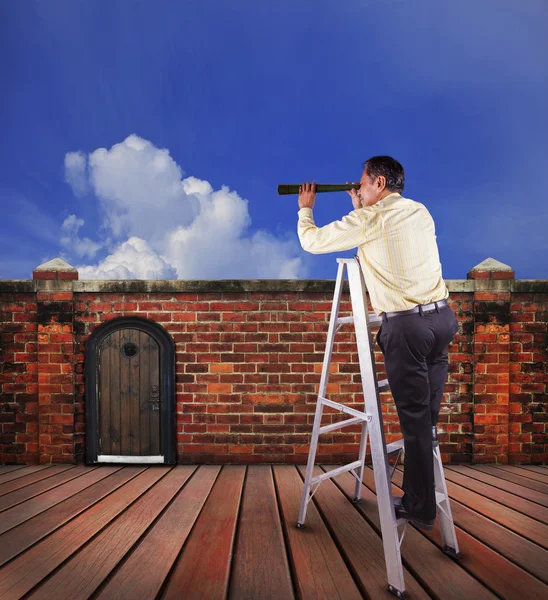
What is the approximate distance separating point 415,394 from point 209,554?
1.37 meters

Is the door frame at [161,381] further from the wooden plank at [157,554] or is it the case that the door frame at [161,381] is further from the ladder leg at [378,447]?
the ladder leg at [378,447]

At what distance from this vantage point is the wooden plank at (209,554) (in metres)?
1.82

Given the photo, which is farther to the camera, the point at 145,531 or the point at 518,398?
the point at 518,398

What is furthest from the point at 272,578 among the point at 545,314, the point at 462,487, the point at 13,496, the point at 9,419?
the point at 545,314

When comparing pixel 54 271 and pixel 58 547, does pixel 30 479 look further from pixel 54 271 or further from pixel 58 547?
pixel 54 271

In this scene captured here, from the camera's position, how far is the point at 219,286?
3920mm

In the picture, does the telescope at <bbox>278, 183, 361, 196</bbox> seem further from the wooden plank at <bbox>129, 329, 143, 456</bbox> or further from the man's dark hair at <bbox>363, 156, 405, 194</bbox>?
the wooden plank at <bbox>129, 329, 143, 456</bbox>

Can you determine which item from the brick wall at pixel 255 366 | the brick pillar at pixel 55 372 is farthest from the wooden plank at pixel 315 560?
the brick pillar at pixel 55 372

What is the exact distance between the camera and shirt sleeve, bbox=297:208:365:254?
1993 millimetres

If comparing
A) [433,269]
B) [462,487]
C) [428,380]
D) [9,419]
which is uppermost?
[433,269]

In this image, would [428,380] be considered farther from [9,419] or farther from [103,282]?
[9,419]

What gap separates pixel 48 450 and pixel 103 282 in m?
1.73

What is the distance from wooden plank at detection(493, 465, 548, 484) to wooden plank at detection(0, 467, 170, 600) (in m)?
3.25

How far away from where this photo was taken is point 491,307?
3.94 meters
